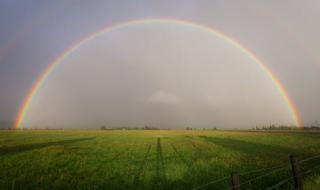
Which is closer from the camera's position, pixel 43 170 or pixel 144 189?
pixel 144 189

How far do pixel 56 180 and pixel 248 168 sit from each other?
47.7 ft

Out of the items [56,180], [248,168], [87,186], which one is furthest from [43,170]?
[248,168]

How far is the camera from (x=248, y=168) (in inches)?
663

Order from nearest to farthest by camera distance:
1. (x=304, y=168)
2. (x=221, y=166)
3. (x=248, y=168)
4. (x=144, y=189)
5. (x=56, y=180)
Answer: (x=144, y=189) → (x=56, y=180) → (x=304, y=168) → (x=248, y=168) → (x=221, y=166)

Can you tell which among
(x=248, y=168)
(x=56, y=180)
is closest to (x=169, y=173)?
(x=248, y=168)

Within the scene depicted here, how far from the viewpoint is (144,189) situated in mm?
12023

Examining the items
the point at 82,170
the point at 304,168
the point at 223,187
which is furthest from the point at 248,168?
the point at 82,170

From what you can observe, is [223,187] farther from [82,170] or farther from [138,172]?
[82,170]

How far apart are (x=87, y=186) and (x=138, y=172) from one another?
4.47 m

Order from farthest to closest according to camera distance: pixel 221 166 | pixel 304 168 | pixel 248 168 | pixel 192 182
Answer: pixel 221 166 → pixel 248 168 → pixel 304 168 → pixel 192 182

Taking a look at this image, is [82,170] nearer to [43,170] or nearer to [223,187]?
[43,170]

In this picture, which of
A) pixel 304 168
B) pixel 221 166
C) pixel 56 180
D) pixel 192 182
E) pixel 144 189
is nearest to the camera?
pixel 144 189

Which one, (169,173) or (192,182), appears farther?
(169,173)

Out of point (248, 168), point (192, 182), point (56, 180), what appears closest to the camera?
point (192, 182)
